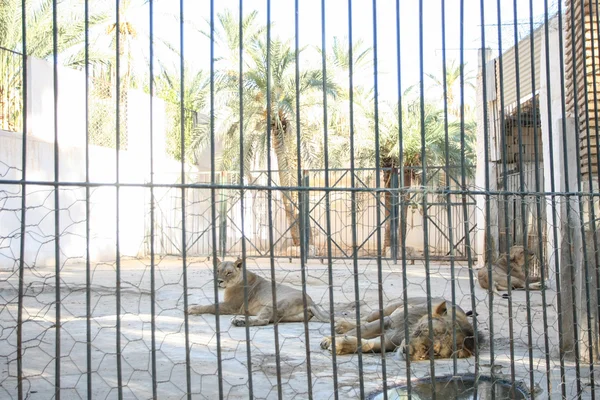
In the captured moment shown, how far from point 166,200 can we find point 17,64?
665cm

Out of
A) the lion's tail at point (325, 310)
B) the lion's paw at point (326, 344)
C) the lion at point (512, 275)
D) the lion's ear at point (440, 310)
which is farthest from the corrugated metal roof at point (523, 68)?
the lion's paw at point (326, 344)

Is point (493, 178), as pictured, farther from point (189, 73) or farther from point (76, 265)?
point (189, 73)

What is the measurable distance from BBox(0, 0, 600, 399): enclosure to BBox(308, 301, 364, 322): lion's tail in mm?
72

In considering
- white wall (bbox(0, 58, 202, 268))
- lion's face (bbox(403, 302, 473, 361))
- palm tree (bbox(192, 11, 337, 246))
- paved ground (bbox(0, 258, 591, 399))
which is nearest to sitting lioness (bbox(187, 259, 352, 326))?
paved ground (bbox(0, 258, 591, 399))

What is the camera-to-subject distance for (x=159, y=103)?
21266mm

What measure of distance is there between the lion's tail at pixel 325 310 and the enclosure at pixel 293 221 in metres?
0.07

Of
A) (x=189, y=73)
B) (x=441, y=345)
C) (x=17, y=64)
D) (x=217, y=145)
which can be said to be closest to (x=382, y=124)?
(x=217, y=145)

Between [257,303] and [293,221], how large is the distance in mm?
9027

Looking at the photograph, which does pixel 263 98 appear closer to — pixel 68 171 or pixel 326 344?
pixel 68 171

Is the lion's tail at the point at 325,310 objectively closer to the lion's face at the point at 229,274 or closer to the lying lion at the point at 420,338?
the lying lion at the point at 420,338

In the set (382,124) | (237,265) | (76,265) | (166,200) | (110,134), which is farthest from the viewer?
(382,124)

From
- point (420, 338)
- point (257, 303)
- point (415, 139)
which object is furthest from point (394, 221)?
point (415, 139)

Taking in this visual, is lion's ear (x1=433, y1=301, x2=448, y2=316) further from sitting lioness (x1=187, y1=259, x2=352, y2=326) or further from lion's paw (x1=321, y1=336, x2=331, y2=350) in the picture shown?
sitting lioness (x1=187, y1=259, x2=352, y2=326)

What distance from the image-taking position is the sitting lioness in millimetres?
7318
